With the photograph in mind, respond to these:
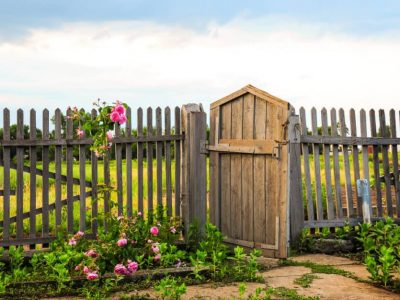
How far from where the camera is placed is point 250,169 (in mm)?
8078

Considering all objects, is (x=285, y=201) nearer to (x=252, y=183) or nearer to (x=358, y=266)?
(x=252, y=183)

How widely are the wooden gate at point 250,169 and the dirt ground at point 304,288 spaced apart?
756 mm

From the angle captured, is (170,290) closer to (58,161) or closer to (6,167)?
(58,161)

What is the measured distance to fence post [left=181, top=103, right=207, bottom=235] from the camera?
27.7 ft

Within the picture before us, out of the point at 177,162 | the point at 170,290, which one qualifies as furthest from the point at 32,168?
the point at 170,290

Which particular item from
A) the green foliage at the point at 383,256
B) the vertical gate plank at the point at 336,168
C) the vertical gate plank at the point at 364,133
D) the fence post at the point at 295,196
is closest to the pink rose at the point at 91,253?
the green foliage at the point at 383,256

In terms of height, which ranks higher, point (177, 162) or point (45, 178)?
point (177, 162)

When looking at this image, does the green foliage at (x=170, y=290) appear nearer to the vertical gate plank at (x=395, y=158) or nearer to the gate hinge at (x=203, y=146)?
the gate hinge at (x=203, y=146)

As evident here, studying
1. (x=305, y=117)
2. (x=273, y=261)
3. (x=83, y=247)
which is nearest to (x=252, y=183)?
(x=273, y=261)

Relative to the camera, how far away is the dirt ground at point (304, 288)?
586 cm

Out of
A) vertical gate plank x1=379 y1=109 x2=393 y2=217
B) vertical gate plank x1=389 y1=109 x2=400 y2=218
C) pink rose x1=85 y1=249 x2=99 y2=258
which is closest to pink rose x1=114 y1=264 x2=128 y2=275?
pink rose x1=85 y1=249 x2=99 y2=258

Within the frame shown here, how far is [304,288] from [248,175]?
2314mm

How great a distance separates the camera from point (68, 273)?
6.33 meters

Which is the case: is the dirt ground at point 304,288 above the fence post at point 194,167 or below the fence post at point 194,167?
below
